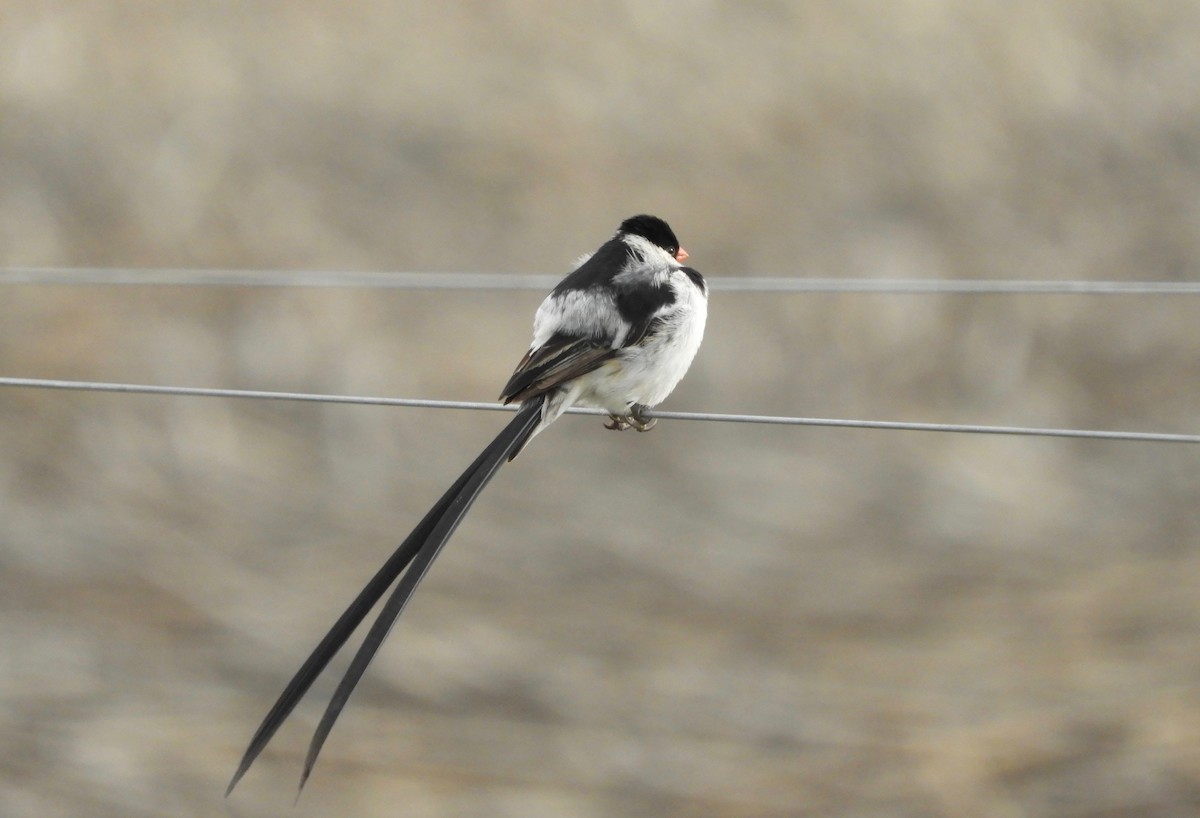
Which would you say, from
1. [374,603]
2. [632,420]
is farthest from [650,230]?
[374,603]

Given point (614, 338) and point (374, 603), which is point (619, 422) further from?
point (374, 603)

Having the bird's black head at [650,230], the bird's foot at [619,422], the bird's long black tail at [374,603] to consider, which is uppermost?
the bird's black head at [650,230]

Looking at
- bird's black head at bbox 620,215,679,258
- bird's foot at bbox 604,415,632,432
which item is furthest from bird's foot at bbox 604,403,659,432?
bird's black head at bbox 620,215,679,258

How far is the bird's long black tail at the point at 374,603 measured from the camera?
119 inches

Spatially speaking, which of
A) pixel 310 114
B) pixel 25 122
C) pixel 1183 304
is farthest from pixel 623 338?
Answer: pixel 25 122

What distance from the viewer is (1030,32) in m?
12.5

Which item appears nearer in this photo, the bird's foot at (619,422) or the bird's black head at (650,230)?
the bird's foot at (619,422)

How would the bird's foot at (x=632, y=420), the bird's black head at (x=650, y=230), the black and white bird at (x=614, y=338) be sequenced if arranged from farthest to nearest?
the bird's black head at (x=650, y=230), the bird's foot at (x=632, y=420), the black and white bird at (x=614, y=338)

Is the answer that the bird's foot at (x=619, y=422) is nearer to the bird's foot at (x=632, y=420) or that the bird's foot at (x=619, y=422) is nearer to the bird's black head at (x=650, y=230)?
the bird's foot at (x=632, y=420)

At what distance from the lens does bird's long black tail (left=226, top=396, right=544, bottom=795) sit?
3.03 metres

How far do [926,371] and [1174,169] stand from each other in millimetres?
3180

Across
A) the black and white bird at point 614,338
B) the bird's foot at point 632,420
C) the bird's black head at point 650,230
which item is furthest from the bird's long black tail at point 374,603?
the bird's black head at point 650,230

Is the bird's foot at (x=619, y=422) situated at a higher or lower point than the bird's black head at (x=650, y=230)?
lower

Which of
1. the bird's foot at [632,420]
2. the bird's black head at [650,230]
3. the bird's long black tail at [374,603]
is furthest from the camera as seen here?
the bird's black head at [650,230]
